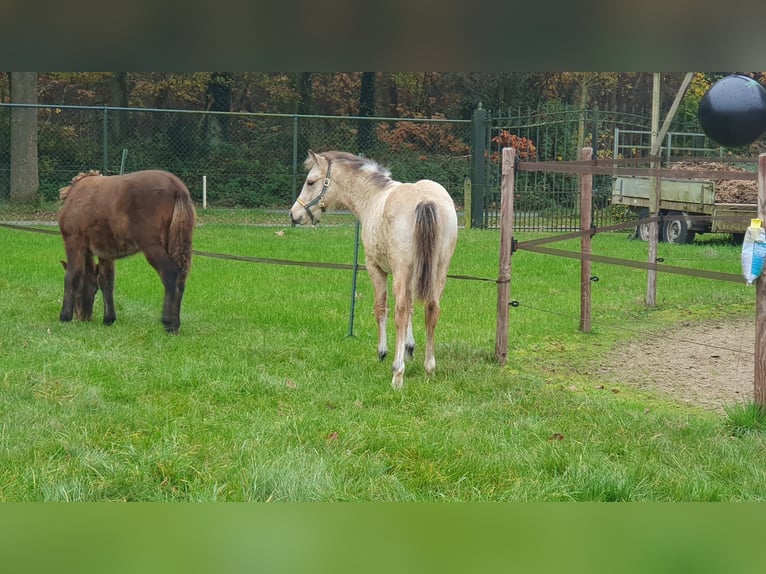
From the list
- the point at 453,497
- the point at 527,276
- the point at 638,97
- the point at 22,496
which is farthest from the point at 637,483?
the point at 638,97

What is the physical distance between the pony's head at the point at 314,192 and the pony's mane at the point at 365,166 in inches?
2.3

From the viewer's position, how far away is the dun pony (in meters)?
6.26

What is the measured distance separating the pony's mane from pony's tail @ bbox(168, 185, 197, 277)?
4.17 ft

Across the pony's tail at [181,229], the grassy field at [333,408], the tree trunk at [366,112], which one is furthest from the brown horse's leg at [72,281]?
the tree trunk at [366,112]

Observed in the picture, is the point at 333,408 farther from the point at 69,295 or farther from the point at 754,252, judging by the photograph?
the point at 69,295

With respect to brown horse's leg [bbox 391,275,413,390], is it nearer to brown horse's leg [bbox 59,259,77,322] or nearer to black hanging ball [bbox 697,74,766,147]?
black hanging ball [bbox 697,74,766,147]

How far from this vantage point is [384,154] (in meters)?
22.3

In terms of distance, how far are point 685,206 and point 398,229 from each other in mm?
12220

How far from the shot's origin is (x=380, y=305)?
7332mm

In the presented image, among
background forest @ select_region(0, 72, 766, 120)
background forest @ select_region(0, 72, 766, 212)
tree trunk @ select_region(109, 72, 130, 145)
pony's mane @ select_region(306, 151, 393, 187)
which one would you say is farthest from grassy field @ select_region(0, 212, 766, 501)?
background forest @ select_region(0, 72, 766, 120)

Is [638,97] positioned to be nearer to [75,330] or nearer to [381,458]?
[75,330]

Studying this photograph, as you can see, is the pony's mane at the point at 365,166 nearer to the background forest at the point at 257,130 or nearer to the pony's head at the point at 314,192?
the pony's head at the point at 314,192
